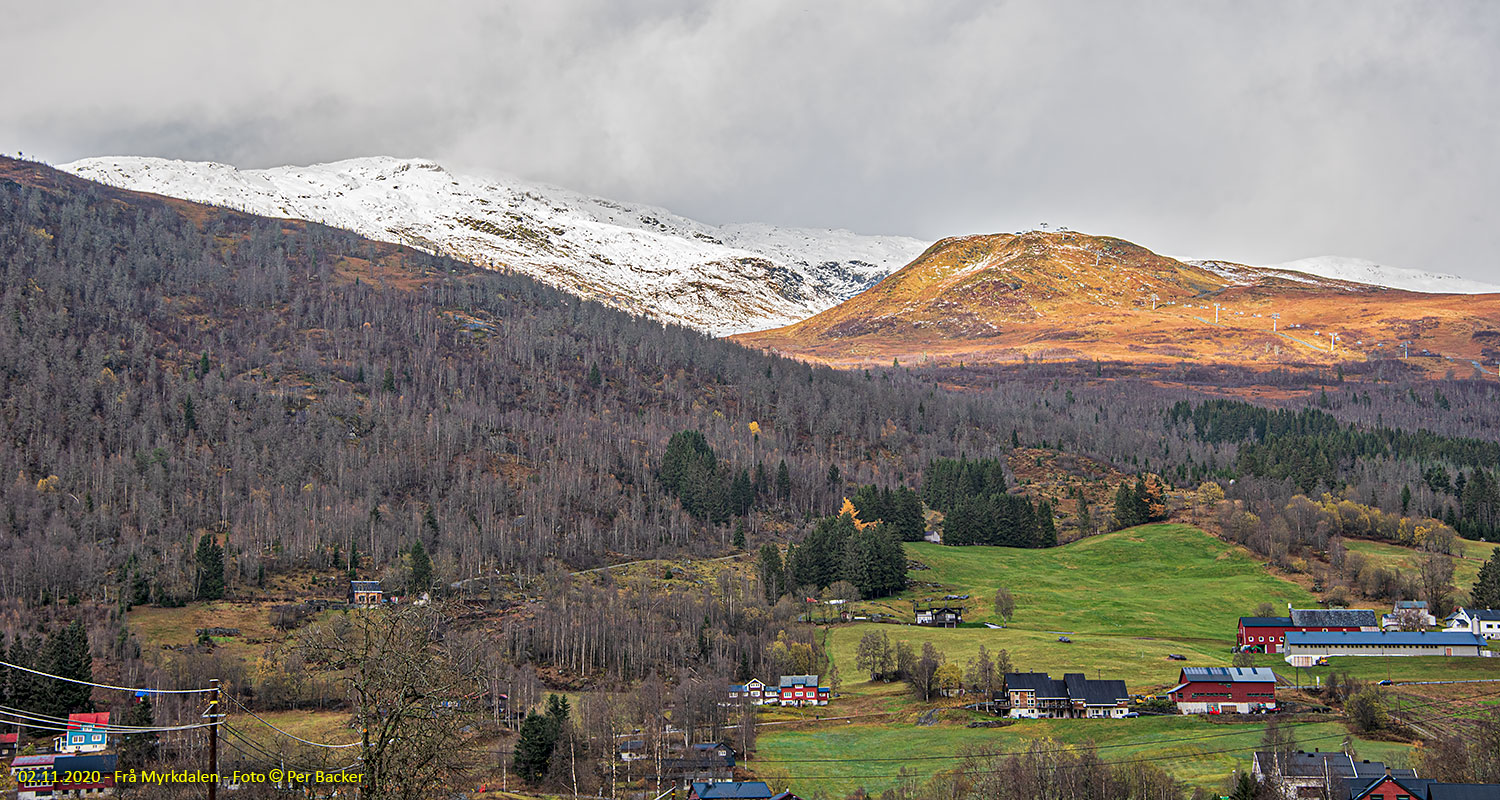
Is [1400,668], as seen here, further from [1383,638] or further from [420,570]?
[420,570]

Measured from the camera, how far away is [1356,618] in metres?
115

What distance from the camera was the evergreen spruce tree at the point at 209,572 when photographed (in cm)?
12756

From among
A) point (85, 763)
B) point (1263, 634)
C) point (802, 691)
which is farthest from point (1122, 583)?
point (85, 763)

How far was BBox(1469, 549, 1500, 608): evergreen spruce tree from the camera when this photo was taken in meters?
122

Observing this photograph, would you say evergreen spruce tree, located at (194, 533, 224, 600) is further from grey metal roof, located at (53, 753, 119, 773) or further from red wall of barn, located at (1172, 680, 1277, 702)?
red wall of barn, located at (1172, 680, 1277, 702)

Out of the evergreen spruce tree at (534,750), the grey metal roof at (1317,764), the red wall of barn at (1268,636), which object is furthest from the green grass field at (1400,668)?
the evergreen spruce tree at (534,750)

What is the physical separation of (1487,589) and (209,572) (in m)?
136

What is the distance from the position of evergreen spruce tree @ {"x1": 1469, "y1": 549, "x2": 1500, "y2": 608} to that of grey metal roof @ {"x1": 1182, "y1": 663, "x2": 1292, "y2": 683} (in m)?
42.6

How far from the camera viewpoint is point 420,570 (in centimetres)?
13125

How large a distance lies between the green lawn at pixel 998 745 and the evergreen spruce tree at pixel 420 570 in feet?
172

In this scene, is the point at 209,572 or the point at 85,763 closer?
the point at 85,763

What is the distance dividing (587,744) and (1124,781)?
36.8 metres

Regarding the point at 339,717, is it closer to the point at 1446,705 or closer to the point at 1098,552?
the point at 1446,705

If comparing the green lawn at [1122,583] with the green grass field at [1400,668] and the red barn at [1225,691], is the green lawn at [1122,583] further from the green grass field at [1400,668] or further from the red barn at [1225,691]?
the red barn at [1225,691]
